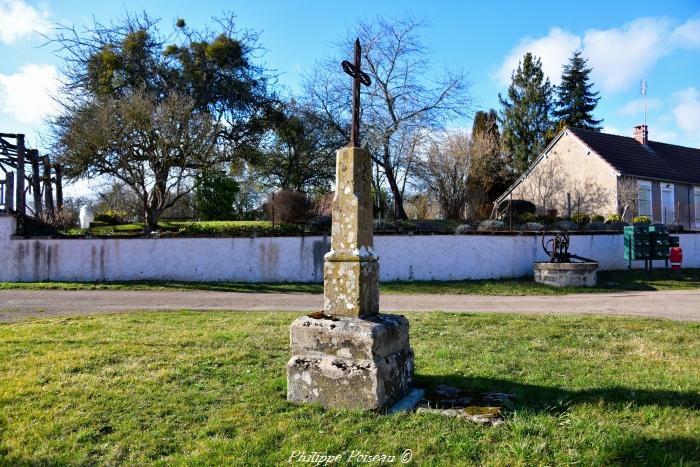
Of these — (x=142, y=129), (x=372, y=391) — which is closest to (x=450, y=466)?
(x=372, y=391)

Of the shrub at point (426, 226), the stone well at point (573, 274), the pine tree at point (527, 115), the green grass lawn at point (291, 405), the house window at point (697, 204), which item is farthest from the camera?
the pine tree at point (527, 115)

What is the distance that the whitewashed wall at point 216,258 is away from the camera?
1659 cm

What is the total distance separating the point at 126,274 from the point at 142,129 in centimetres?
557

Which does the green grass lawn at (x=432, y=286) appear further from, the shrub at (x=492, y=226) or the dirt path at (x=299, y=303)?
the shrub at (x=492, y=226)

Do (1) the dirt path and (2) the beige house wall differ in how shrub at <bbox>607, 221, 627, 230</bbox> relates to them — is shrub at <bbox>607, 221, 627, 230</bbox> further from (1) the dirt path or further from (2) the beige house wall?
(1) the dirt path

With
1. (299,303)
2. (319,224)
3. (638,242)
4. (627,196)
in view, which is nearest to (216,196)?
(319,224)

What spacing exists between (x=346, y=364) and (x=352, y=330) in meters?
0.28

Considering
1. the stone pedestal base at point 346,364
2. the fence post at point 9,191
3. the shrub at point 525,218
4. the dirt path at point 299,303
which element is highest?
the fence post at point 9,191

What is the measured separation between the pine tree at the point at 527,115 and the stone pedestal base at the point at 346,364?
134ft

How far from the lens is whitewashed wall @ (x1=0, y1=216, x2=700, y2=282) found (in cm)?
1659

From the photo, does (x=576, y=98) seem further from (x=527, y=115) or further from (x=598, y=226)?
(x=598, y=226)

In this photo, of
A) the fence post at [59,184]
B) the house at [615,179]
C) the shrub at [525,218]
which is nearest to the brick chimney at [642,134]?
the house at [615,179]

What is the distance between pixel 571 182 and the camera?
30625 millimetres

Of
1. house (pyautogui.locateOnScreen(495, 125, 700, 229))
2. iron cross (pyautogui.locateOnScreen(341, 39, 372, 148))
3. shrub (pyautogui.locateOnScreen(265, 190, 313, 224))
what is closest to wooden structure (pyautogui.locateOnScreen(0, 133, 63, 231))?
shrub (pyautogui.locateOnScreen(265, 190, 313, 224))
